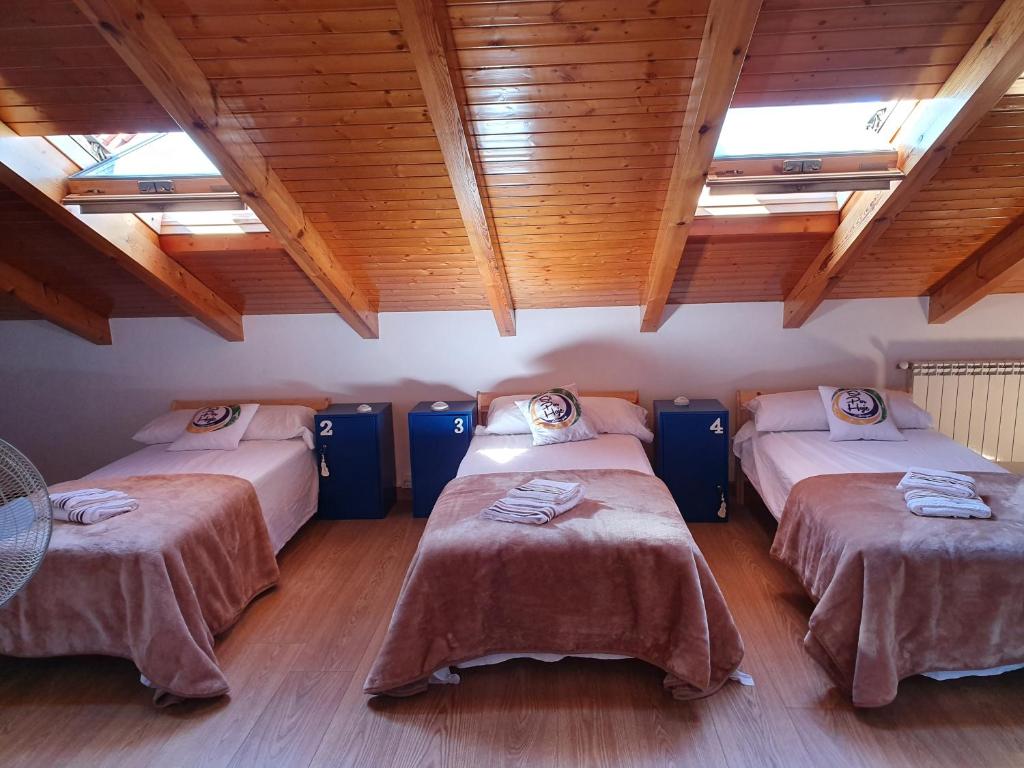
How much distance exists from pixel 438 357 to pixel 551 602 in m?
2.13

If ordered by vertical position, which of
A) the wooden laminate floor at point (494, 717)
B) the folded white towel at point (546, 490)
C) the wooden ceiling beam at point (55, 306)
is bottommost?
the wooden laminate floor at point (494, 717)

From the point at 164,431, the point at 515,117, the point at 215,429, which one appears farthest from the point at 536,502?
the point at 164,431

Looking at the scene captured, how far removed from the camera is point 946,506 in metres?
2.21

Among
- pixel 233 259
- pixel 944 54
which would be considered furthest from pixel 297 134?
pixel 944 54

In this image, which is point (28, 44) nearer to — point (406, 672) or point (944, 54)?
point (406, 672)

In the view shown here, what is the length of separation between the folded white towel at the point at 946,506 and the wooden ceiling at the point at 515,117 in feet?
4.57

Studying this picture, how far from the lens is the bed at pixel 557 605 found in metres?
2.11

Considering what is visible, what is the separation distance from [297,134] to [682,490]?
2.65m

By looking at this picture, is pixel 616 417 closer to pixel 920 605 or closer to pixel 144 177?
pixel 920 605

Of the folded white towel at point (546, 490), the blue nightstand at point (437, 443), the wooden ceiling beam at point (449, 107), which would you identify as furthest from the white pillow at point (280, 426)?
the folded white towel at point (546, 490)

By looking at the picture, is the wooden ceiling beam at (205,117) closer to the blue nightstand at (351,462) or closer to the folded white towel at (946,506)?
the blue nightstand at (351,462)

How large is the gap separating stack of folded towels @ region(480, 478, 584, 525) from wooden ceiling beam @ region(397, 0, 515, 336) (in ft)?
3.76

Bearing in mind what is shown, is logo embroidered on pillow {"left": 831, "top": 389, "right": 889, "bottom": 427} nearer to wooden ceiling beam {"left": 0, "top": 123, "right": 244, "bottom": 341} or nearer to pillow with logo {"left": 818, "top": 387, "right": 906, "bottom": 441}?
pillow with logo {"left": 818, "top": 387, "right": 906, "bottom": 441}

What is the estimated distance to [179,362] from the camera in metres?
4.07
